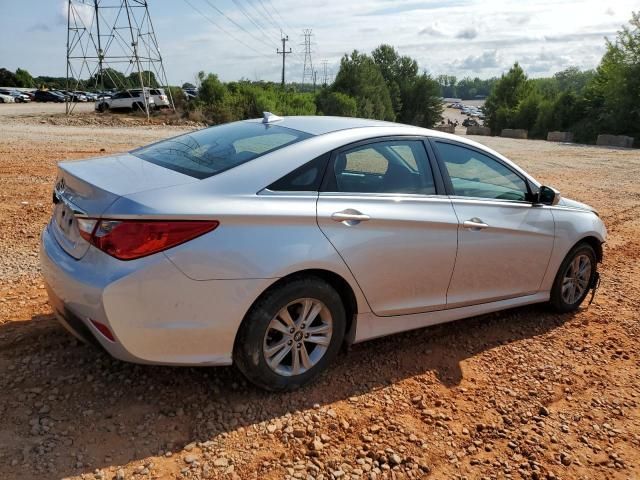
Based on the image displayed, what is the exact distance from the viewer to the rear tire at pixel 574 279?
15.4 ft

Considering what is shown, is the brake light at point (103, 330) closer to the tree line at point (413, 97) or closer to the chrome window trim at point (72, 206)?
the chrome window trim at point (72, 206)

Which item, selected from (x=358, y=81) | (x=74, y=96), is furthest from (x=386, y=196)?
(x=358, y=81)

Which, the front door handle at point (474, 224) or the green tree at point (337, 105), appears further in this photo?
the green tree at point (337, 105)

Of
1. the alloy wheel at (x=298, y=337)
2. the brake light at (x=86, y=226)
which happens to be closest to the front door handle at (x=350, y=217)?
the alloy wheel at (x=298, y=337)

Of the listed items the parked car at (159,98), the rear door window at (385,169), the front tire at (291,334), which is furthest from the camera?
the parked car at (159,98)

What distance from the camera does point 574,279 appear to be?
4836 millimetres

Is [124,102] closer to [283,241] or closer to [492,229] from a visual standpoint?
[492,229]

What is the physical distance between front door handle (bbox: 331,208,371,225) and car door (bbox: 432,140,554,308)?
863mm

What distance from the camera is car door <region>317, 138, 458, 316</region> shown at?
3246 millimetres

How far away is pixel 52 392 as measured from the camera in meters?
3.11

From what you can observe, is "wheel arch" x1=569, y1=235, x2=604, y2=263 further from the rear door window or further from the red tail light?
the red tail light

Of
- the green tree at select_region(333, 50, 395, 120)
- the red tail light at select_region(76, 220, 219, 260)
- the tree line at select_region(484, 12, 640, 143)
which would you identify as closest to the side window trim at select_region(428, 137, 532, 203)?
the red tail light at select_region(76, 220, 219, 260)

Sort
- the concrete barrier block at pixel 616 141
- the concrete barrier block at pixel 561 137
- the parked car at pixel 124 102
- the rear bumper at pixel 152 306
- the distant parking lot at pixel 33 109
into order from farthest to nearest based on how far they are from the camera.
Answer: the concrete barrier block at pixel 561 137, the parked car at pixel 124 102, the distant parking lot at pixel 33 109, the concrete barrier block at pixel 616 141, the rear bumper at pixel 152 306

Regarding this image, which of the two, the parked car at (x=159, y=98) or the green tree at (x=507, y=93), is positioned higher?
the green tree at (x=507, y=93)
